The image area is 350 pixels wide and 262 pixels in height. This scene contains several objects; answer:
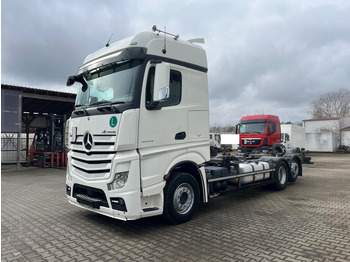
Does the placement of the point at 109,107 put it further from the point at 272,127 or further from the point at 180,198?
the point at 272,127

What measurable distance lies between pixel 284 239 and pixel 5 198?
752cm

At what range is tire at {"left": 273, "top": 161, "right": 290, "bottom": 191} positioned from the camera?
8.42 metres

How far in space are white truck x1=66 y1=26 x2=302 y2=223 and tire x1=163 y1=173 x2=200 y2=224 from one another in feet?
0.06

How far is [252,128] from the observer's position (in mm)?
15664

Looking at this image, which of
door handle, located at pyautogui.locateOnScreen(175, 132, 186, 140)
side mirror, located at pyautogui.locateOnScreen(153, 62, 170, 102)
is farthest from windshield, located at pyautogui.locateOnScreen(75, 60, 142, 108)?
door handle, located at pyautogui.locateOnScreen(175, 132, 186, 140)

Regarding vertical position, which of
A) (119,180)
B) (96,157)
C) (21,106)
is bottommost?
(119,180)

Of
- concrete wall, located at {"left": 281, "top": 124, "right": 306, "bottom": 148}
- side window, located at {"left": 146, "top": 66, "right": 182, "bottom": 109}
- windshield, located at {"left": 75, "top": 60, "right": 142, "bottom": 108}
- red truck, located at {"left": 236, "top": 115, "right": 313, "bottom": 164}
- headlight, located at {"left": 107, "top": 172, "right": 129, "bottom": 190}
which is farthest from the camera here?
concrete wall, located at {"left": 281, "top": 124, "right": 306, "bottom": 148}

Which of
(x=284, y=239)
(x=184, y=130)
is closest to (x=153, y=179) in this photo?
(x=184, y=130)

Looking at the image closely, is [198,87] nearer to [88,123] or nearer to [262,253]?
[88,123]

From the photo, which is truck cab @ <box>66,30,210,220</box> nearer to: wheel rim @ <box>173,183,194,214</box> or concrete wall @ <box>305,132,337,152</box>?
wheel rim @ <box>173,183,194,214</box>

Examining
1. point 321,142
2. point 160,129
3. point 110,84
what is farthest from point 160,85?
point 321,142

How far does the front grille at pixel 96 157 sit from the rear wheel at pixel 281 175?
591 centimetres

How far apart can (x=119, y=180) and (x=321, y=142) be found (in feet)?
115

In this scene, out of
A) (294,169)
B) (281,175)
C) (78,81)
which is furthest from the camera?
(294,169)
